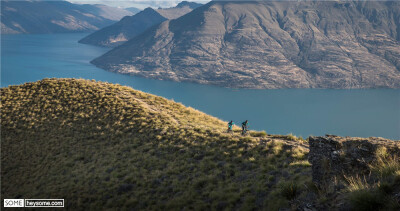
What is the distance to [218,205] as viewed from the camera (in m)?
16.0

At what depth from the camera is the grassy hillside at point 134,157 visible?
57.9 ft

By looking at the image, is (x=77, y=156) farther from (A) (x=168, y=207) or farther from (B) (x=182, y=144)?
(A) (x=168, y=207)

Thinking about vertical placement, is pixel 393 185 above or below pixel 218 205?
above

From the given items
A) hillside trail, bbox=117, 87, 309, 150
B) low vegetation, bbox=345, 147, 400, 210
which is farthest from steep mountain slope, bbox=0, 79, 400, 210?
hillside trail, bbox=117, 87, 309, 150

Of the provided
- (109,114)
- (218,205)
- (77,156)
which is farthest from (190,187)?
(109,114)

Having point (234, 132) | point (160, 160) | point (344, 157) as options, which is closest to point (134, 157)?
point (160, 160)

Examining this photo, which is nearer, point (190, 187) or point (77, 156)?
point (190, 187)

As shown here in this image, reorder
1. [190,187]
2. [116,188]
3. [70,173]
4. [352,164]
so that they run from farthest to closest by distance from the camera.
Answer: [70,173] → [116,188] → [190,187] → [352,164]

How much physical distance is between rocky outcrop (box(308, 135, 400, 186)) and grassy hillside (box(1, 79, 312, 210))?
1092 millimetres

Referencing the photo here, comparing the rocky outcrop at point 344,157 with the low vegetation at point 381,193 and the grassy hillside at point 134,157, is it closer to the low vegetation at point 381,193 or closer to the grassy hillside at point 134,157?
the grassy hillside at point 134,157

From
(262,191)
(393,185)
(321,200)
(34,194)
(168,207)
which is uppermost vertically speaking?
(393,185)

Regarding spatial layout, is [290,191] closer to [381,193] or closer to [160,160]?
[381,193]

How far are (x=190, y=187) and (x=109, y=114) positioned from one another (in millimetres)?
23391

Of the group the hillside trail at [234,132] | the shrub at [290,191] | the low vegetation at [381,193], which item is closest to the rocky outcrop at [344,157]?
the shrub at [290,191]
